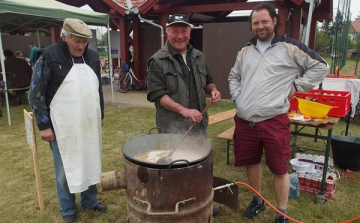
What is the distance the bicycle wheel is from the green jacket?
298 inches

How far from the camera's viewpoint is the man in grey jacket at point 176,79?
2278 mm

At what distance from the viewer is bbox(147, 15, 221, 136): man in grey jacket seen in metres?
2.28

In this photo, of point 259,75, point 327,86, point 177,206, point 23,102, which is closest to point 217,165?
point 259,75

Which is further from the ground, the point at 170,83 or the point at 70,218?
the point at 170,83

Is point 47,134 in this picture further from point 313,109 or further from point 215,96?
point 313,109

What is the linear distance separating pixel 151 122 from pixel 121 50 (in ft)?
15.3

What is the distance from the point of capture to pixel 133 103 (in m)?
8.02

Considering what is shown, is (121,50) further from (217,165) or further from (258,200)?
(258,200)

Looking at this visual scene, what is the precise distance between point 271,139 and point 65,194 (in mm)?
1845

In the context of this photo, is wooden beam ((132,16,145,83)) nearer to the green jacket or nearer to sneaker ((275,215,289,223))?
the green jacket

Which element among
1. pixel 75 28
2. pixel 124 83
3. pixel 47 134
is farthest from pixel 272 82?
pixel 124 83

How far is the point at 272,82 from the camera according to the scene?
228 centimetres

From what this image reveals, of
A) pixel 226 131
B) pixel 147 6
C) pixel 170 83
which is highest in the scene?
pixel 147 6

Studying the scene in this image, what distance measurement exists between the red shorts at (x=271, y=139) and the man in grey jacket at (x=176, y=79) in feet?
1.31
